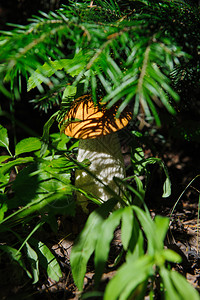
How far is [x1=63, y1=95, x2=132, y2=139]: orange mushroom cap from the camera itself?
1.24m

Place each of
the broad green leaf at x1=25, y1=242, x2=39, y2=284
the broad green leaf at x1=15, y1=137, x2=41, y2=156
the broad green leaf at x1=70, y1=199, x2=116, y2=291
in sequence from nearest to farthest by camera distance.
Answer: the broad green leaf at x1=70, y1=199, x2=116, y2=291 → the broad green leaf at x1=25, y1=242, x2=39, y2=284 → the broad green leaf at x1=15, y1=137, x2=41, y2=156

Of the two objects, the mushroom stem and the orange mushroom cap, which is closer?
the orange mushroom cap

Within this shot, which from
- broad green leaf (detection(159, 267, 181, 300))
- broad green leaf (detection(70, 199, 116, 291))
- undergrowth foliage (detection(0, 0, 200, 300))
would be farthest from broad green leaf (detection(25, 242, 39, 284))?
broad green leaf (detection(159, 267, 181, 300))

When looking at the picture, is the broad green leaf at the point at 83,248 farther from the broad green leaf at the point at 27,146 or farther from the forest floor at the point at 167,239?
the broad green leaf at the point at 27,146

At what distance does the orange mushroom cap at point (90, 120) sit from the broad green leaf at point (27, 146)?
212mm

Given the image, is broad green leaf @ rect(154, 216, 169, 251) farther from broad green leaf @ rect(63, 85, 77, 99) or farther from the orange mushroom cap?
broad green leaf @ rect(63, 85, 77, 99)

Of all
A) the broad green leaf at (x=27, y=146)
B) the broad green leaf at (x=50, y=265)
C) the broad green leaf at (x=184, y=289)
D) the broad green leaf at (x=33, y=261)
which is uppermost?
the broad green leaf at (x=27, y=146)

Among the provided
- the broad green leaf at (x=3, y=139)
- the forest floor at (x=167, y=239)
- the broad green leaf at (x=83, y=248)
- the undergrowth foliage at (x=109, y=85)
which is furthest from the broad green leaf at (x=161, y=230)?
the broad green leaf at (x=3, y=139)

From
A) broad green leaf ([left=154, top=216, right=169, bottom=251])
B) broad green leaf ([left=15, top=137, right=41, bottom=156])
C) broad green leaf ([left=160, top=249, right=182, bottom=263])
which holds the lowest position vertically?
broad green leaf ([left=160, top=249, right=182, bottom=263])

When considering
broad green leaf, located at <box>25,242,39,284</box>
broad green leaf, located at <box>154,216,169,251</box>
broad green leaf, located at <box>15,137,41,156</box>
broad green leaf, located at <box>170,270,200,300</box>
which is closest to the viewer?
broad green leaf, located at <box>170,270,200,300</box>

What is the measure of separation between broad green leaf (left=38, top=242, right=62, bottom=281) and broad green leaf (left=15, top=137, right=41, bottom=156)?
0.48 metres

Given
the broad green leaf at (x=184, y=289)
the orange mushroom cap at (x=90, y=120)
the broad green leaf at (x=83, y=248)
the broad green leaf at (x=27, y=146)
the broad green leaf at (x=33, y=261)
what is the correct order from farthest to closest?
the broad green leaf at (x=27, y=146)
the orange mushroom cap at (x=90, y=120)
the broad green leaf at (x=33, y=261)
the broad green leaf at (x=83, y=248)
the broad green leaf at (x=184, y=289)

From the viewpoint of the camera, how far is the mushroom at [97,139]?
1247 mm

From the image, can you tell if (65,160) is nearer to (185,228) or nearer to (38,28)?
(38,28)
